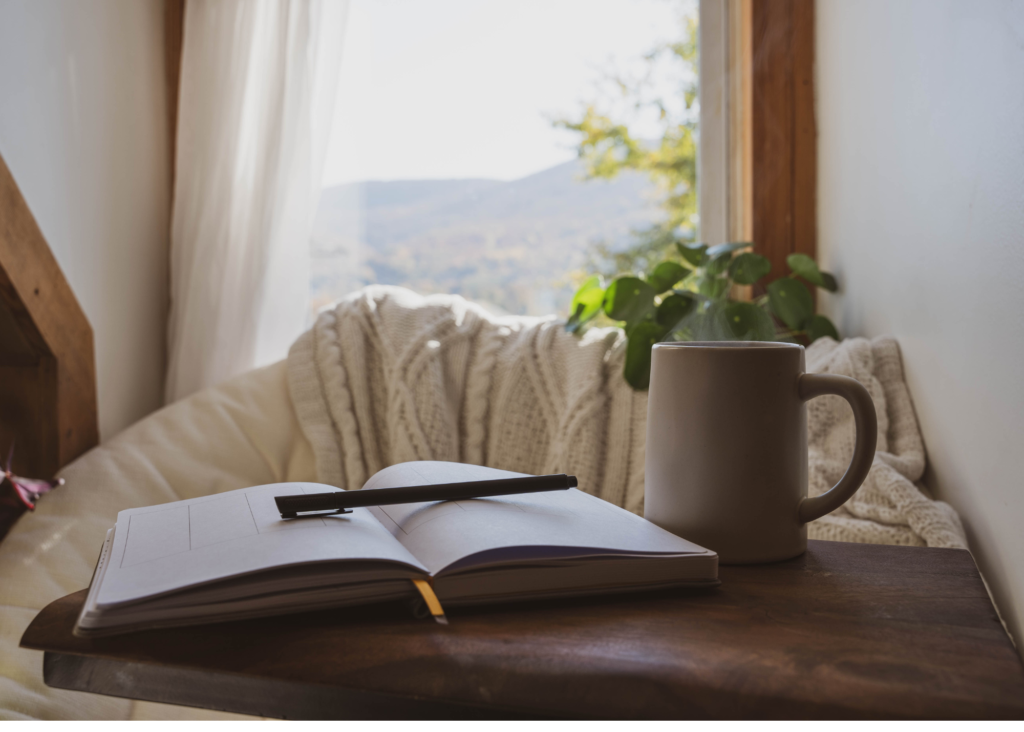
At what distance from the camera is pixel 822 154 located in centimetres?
138

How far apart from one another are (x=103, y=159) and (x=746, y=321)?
1289 mm

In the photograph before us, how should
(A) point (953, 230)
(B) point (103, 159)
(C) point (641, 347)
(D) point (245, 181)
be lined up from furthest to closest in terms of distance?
(D) point (245, 181) → (B) point (103, 159) → (C) point (641, 347) → (A) point (953, 230)

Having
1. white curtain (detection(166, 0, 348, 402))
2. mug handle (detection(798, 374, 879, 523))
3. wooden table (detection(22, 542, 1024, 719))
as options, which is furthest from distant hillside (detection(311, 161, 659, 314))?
wooden table (detection(22, 542, 1024, 719))

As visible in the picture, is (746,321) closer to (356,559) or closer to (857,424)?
(857,424)

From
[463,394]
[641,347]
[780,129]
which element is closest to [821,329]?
[641,347]

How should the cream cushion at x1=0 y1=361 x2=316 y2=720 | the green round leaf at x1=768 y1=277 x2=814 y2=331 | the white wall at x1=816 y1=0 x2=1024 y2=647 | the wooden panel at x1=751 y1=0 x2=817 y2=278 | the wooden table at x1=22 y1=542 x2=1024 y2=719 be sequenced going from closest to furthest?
1. the wooden table at x1=22 y1=542 x2=1024 y2=719
2. the white wall at x1=816 y1=0 x2=1024 y2=647
3. the cream cushion at x1=0 y1=361 x2=316 y2=720
4. the green round leaf at x1=768 y1=277 x2=814 y2=331
5. the wooden panel at x1=751 y1=0 x2=817 y2=278

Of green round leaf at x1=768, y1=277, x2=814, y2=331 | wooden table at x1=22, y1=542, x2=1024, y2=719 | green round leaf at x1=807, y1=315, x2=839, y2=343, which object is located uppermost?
green round leaf at x1=768, y1=277, x2=814, y2=331

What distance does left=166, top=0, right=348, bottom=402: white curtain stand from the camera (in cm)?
149

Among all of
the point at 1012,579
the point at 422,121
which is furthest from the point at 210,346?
the point at 1012,579

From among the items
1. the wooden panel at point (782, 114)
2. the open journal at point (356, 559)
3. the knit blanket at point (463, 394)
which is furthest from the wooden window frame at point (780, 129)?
the open journal at point (356, 559)

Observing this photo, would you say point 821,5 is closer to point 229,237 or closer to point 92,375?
point 229,237

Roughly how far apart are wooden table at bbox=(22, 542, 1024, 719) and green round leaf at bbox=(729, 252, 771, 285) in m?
0.90

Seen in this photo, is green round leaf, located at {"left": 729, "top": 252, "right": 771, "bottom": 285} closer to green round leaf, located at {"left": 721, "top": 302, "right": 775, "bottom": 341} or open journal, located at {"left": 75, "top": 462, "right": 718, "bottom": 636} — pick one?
green round leaf, located at {"left": 721, "top": 302, "right": 775, "bottom": 341}

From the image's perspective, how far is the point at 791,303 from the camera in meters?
1.24
